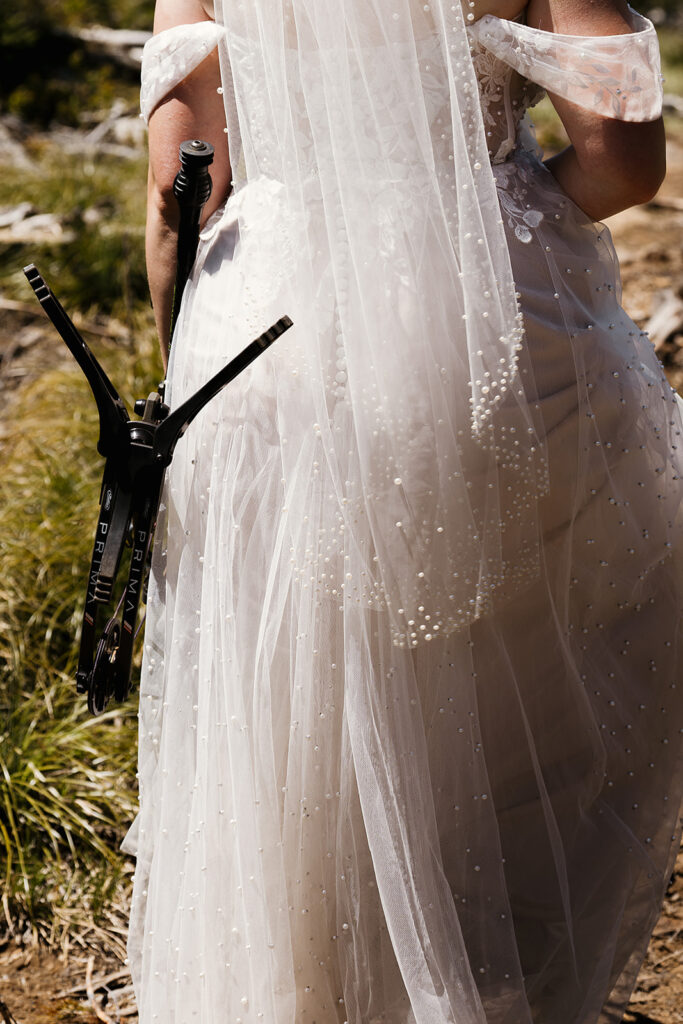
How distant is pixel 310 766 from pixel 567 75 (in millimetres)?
1003

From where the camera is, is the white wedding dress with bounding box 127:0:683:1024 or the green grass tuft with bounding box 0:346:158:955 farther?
the green grass tuft with bounding box 0:346:158:955

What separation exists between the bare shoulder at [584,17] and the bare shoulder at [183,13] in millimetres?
481

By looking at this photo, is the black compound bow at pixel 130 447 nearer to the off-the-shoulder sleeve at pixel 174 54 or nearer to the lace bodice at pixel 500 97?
the off-the-shoulder sleeve at pixel 174 54

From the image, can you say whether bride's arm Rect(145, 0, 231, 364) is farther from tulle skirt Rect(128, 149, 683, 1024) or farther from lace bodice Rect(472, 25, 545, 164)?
lace bodice Rect(472, 25, 545, 164)

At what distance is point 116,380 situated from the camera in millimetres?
3803

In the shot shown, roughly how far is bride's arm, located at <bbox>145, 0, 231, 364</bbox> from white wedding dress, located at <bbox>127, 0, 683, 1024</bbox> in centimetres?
4

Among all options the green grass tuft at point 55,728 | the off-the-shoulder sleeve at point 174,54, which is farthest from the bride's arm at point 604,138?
the green grass tuft at point 55,728

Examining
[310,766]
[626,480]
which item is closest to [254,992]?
[310,766]

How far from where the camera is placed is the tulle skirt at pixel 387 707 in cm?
139

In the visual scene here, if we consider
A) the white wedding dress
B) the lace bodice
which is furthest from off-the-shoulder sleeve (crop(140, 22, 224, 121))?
the lace bodice

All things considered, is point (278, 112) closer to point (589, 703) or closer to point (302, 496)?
point (302, 496)

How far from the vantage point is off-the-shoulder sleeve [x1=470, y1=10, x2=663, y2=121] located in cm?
130

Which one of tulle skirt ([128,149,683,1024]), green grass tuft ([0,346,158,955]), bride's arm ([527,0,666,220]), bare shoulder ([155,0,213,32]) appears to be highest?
bare shoulder ([155,0,213,32])

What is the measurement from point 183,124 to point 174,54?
10cm
